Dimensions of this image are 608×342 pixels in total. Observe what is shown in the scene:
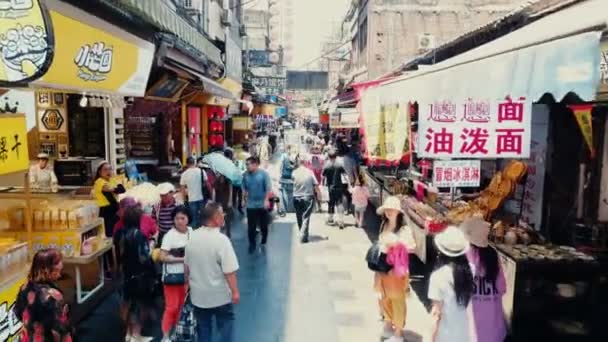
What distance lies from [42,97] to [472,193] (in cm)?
956

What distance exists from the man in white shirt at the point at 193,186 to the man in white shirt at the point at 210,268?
4.79m

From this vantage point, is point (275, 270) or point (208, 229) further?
point (275, 270)

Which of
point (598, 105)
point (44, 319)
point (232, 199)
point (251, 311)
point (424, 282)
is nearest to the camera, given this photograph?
point (44, 319)

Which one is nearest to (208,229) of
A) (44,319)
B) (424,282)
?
(44,319)

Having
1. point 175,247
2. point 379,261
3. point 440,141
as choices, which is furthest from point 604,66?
point 175,247

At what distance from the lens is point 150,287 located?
5852mm

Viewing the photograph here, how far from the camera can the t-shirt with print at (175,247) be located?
18.5 feet

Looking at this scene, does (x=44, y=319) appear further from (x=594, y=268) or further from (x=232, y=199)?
(x=232, y=199)

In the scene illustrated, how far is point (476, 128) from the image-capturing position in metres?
5.32

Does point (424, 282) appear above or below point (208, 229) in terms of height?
below

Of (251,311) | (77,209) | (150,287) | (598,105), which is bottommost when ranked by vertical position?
(251,311)

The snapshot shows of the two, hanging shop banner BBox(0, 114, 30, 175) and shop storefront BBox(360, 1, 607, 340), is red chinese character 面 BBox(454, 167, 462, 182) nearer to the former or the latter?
shop storefront BBox(360, 1, 607, 340)

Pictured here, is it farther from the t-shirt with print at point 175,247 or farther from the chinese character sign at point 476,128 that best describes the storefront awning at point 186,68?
the chinese character sign at point 476,128

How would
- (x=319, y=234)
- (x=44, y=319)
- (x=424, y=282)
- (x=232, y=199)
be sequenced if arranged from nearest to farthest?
(x=44, y=319), (x=424, y=282), (x=319, y=234), (x=232, y=199)
